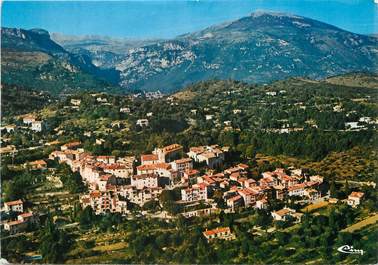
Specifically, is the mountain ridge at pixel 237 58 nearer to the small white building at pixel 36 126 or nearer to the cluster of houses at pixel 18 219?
the small white building at pixel 36 126

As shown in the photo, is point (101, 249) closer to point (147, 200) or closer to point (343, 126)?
point (147, 200)

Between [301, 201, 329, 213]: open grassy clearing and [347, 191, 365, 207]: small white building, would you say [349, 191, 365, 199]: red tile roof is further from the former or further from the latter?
[301, 201, 329, 213]: open grassy clearing

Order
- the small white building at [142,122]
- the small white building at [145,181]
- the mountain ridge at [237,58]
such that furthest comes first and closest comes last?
the mountain ridge at [237,58] → the small white building at [142,122] → the small white building at [145,181]

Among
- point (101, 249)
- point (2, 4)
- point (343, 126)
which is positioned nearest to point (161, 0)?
point (2, 4)

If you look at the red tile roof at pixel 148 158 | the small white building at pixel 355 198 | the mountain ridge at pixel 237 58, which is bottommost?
the small white building at pixel 355 198

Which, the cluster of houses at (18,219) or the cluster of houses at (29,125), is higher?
the cluster of houses at (29,125)

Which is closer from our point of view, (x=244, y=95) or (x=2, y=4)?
(x=2, y=4)

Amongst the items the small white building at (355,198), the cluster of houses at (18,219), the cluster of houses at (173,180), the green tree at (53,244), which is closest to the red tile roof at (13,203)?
the cluster of houses at (18,219)
